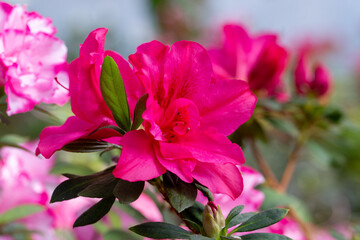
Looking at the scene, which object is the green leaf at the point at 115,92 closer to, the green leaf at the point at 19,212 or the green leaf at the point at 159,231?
the green leaf at the point at 159,231

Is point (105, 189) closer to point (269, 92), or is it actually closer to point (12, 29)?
point (12, 29)

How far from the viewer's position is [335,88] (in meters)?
1.93

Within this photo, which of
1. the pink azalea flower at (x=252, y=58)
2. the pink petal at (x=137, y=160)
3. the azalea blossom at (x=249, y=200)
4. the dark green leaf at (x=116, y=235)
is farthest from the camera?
the pink azalea flower at (x=252, y=58)

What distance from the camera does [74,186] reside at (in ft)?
1.17

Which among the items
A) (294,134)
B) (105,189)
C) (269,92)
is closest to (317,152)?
(294,134)

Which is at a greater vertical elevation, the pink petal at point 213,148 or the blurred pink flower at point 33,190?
the pink petal at point 213,148

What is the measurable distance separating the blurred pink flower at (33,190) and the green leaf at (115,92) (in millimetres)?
282

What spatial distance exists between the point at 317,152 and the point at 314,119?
0.30 feet

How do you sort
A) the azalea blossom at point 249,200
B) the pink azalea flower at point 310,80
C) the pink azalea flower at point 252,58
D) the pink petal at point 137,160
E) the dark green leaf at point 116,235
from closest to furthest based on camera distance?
the pink petal at point 137,160, the azalea blossom at point 249,200, the dark green leaf at point 116,235, the pink azalea flower at point 252,58, the pink azalea flower at point 310,80

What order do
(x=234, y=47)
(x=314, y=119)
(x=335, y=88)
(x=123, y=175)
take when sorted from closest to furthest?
(x=123, y=175), (x=234, y=47), (x=314, y=119), (x=335, y=88)

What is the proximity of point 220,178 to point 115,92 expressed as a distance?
4.1 inches

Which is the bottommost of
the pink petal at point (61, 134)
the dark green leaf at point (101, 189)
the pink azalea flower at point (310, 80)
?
the pink azalea flower at point (310, 80)

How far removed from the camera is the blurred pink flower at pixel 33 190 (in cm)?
63

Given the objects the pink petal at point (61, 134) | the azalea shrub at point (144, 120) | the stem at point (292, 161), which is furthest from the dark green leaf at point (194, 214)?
the stem at point (292, 161)
